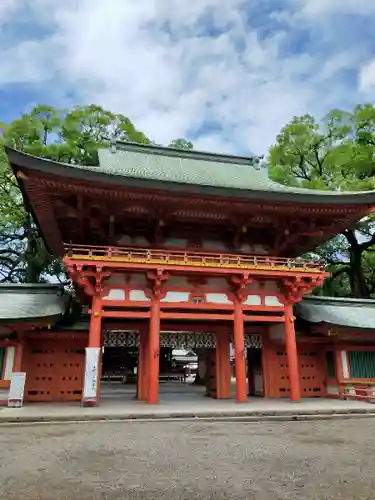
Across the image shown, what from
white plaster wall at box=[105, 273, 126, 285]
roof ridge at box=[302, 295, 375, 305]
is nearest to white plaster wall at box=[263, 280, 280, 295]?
roof ridge at box=[302, 295, 375, 305]

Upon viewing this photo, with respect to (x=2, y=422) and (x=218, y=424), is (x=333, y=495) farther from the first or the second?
(x=2, y=422)

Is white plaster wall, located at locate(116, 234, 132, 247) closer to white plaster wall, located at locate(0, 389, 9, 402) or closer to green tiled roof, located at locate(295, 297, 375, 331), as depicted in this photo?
white plaster wall, located at locate(0, 389, 9, 402)

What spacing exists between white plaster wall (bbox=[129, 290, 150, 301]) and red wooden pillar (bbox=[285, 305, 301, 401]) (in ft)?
18.9

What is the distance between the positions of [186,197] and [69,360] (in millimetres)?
8195

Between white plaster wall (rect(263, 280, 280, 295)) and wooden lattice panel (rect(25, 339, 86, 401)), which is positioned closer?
wooden lattice panel (rect(25, 339, 86, 401))

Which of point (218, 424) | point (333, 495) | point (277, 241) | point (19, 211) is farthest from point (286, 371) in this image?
point (19, 211)

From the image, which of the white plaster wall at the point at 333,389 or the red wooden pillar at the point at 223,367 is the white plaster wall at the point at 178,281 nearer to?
the red wooden pillar at the point at 223,367

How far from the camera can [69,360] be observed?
1623cm

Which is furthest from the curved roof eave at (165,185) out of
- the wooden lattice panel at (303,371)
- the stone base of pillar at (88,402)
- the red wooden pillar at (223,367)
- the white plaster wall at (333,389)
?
the white plaster wall at (333,389)

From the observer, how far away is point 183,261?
587 inches

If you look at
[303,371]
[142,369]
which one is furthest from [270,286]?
[142,369]

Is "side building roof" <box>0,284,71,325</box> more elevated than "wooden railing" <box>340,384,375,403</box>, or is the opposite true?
"side building roof" <box>0,284,71,325</box>

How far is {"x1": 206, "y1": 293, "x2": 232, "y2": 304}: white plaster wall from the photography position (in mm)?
15719

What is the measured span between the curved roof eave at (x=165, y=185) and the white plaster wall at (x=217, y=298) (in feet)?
13.0
